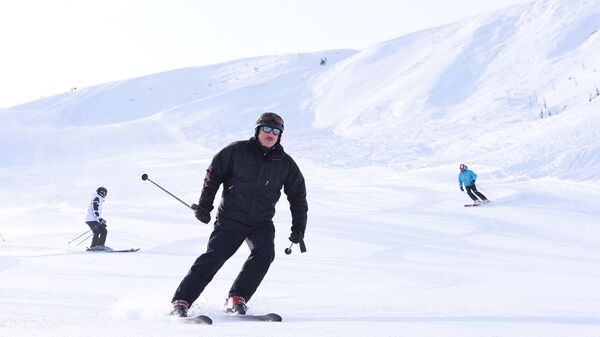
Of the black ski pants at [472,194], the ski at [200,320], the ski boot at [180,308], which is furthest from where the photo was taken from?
the black ski pants at [472,194]

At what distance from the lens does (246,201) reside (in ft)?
16.0

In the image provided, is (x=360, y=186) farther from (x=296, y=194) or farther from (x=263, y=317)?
(x=263, y=317)

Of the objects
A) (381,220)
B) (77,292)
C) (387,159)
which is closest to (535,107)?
(387,159)

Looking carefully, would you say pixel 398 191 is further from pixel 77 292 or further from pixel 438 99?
pixel 438 99

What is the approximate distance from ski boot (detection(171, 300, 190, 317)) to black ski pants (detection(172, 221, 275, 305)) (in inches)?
2.4

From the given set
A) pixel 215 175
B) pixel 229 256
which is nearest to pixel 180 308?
pixel 229 256

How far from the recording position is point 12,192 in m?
24.7

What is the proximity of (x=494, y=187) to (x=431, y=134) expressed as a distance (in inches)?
423

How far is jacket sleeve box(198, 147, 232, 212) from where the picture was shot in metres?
4.91

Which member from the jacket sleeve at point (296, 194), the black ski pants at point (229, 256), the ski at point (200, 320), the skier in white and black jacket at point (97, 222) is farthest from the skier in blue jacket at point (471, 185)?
the ski at point (200, 320)

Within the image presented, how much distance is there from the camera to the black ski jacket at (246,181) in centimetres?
487

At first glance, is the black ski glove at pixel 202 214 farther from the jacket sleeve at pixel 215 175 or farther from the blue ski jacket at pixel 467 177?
the blue ski jacket at pixel 467 177

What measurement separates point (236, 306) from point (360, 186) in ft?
51.9

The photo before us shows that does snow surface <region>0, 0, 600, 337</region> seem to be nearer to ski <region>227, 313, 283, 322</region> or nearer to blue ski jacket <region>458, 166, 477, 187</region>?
ski <region>227, 313, 283, 322</region>
